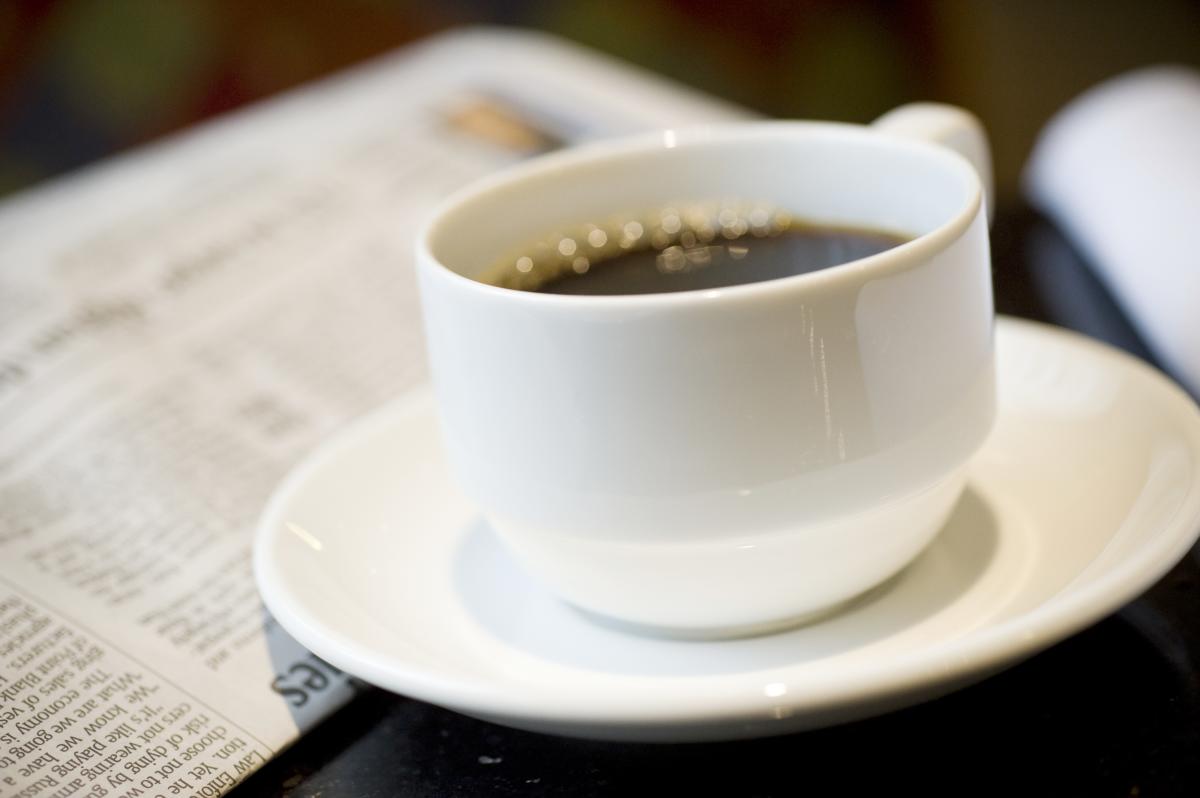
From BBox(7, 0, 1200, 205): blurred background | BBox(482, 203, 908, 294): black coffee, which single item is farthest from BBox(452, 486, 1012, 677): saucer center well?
BBox(7, 0, 1200, 205): blurred background

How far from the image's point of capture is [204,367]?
2.13ft

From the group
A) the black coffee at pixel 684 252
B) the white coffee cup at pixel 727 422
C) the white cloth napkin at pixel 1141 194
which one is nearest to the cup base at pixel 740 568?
the white coffee cup at pixel 727 422

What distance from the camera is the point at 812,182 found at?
467 mm

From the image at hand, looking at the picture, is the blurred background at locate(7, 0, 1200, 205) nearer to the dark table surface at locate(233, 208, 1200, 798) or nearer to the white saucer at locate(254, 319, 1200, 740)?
the white saucer at locate(254, 319, 1200, 740)

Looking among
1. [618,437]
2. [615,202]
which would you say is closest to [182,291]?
[615,202]

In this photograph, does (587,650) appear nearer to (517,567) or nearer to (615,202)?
(517,567)

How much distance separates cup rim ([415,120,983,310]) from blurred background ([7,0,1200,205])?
0.91 m

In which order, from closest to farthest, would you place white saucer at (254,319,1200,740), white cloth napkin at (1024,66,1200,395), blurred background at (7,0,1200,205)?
white saucer at (254,319,1200,740) < white cloth napkin at (1024,66,1200,395) < blurred background at (7,0,1200,205)

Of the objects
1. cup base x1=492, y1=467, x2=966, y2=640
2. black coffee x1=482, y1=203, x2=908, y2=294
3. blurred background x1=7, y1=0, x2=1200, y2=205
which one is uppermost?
black coffee x1=482, y1=203, x2=908, y2=294

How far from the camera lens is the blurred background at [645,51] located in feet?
3.93

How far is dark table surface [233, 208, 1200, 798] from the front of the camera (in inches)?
12.6

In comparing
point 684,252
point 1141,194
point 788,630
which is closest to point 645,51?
point 1141,194

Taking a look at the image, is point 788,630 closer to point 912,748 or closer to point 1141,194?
point 912,748

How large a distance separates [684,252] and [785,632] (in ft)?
0.56
